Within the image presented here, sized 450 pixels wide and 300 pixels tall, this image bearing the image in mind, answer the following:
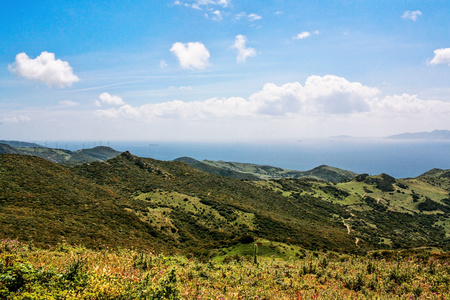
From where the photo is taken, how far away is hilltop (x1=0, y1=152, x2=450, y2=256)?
2916cm

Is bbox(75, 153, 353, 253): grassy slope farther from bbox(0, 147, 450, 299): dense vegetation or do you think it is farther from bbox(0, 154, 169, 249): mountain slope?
bbox(0, 154, 169, 249): mountain slope

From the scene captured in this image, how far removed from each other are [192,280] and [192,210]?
4507cm

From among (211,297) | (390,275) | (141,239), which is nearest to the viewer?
(211,297)

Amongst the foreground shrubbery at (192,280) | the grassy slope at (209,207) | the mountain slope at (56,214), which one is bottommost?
the grassy slope at (209,207)

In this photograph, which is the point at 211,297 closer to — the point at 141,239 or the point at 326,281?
the point at 326,281

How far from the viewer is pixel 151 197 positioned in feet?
196

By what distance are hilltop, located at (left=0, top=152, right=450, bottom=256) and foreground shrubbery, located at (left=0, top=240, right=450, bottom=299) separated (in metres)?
6.95

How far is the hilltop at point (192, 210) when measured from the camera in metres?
29.2

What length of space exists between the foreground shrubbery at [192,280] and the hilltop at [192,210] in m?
6.95

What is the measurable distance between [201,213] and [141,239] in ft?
75.4

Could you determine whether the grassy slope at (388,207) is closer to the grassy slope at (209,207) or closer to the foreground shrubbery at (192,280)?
the grassy slope at (209,207)

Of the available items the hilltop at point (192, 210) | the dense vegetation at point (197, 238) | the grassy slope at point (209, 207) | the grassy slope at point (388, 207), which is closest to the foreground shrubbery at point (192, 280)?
the dense vegetation at point (197, 238)

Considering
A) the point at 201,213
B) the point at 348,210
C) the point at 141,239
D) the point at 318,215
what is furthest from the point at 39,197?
the point at 348,210

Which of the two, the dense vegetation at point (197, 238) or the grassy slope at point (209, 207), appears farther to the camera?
the grassy slope at point (209, 207)
